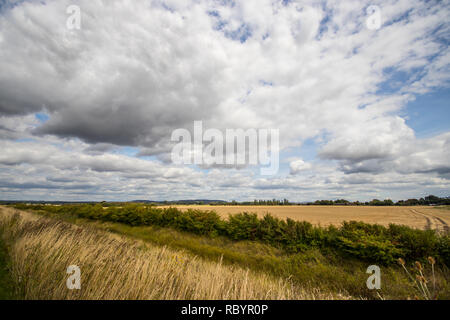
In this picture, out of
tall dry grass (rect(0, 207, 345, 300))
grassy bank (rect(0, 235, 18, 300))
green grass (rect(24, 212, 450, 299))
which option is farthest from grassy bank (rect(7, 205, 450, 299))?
grassy bank (rect(0, 235, 18, 300))

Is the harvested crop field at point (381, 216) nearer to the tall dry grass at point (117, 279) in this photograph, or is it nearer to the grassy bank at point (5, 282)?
the tall dry grass at point (117, 279)

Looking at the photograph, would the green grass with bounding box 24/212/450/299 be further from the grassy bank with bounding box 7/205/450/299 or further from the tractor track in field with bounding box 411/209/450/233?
the tractor track in field with bounding box 411/209/450/233

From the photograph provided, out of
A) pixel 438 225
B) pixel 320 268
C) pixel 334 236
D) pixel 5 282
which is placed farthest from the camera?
pixel 438 225

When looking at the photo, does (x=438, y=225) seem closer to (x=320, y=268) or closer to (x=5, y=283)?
(x=320, y=268)

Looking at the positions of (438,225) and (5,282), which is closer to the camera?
(5,282)

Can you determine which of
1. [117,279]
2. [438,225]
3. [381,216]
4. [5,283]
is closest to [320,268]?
[117,279]

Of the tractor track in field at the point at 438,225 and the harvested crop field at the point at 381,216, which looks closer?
the tractor track in field at the point at 438,225

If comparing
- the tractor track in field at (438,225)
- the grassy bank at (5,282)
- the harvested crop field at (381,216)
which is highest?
the grassy bank at (5,282)

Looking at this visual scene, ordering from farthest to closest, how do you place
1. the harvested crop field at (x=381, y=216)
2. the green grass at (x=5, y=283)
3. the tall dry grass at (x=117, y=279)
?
the harvested crop field at (x=381, y=216) → the tall dry grass at (x=117, y=279) → the green grass at (x=5, y=283)

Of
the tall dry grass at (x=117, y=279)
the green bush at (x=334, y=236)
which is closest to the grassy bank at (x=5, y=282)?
the tall dry grass at (x=117, y=279)

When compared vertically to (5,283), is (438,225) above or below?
below

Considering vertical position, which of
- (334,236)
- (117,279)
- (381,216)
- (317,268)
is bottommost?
(381,216)
